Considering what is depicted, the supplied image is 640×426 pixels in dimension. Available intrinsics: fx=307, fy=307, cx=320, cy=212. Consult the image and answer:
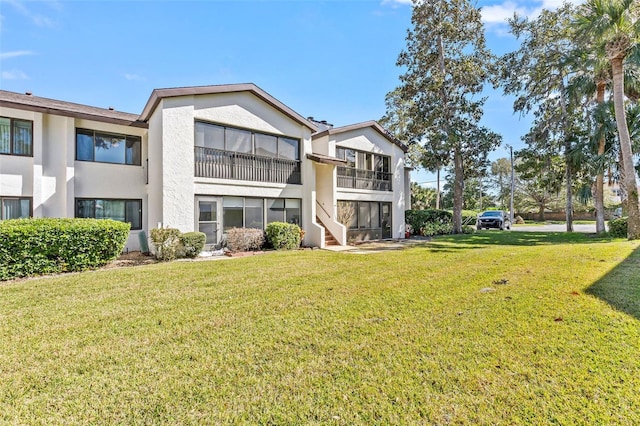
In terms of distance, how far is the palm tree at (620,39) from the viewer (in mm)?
13242

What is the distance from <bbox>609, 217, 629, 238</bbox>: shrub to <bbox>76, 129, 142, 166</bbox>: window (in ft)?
78.2

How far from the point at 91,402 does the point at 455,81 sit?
2423 cm

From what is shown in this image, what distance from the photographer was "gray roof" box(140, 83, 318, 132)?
1178cm

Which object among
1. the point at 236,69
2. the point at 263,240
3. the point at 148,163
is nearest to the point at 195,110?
the point at 148,163

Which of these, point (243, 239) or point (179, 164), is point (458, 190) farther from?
point (179, 164)

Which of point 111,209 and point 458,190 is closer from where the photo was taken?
point 111,209

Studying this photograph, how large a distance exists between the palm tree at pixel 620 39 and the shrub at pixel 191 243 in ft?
61.1

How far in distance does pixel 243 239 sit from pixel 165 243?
2.97 metres

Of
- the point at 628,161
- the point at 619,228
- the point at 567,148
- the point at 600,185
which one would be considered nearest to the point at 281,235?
the point at 628,161

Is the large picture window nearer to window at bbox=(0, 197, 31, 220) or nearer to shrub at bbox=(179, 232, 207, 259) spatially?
shrub at bbox=(179, 232, 207, 259)

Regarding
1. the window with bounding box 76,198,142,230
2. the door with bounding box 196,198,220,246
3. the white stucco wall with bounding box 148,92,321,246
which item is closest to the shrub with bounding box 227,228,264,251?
the door with bounding box 196,198,220,246

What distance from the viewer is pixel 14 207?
11.3 meters

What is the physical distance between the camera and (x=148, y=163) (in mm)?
13562

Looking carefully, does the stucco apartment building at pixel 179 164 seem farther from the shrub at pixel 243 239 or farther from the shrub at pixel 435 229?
the shrub at pixel 435 229
